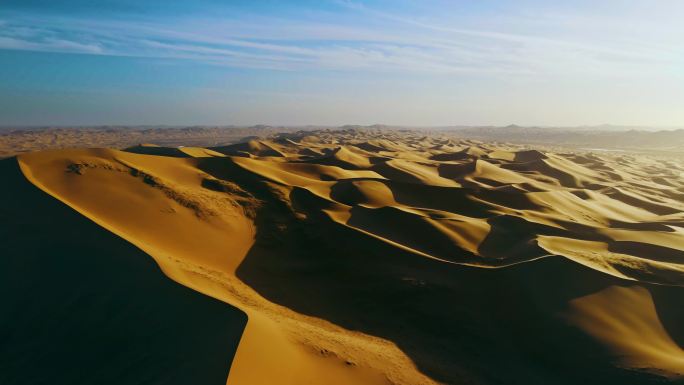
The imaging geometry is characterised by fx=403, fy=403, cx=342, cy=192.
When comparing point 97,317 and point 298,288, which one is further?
point 298,288

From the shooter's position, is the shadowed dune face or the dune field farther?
the dune field

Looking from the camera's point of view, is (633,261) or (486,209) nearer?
(633,261)

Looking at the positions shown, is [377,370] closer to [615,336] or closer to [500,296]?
[500,296]

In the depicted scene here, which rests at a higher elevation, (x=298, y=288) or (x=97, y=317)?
(x=97, y=317)

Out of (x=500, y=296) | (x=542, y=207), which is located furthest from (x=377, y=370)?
(x=542, y=207)

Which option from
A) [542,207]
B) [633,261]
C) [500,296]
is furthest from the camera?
[542,207]
